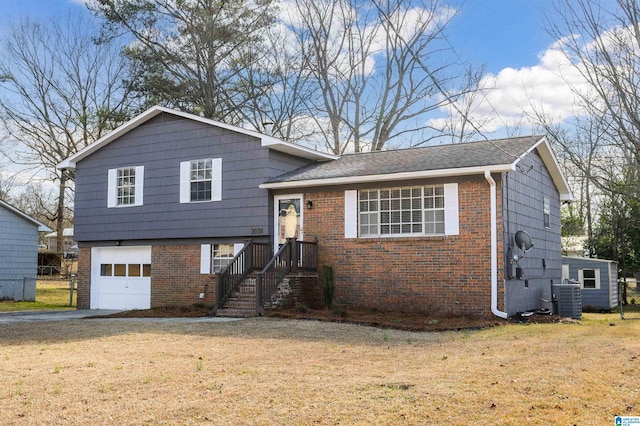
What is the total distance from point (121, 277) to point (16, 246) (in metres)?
10.1

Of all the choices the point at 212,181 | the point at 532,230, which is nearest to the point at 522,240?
the point at 532,230

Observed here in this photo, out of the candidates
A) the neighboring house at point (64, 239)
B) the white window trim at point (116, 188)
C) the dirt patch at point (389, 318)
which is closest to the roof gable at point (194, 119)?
the white window trim at point (116, 188)

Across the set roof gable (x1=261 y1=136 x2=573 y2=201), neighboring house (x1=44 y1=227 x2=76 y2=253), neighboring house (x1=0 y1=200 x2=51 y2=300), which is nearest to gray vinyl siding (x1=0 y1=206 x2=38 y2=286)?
neighboring house (x1=0 y1=200 x2=51 y2=300)

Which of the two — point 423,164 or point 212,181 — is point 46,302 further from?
point 423,164

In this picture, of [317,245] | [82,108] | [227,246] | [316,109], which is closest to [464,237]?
[317,245]

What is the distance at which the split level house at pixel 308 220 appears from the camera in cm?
1566

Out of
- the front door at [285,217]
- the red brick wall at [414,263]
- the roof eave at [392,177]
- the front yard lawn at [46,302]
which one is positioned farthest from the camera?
the front yard lawn at [46,302]

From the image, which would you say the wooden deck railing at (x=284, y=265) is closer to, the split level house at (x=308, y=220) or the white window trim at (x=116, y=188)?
the split level house at (x=308, y=220)

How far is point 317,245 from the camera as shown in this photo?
17.6m

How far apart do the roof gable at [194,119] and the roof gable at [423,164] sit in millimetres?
477

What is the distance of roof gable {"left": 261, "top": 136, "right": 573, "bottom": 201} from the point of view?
1549 cm

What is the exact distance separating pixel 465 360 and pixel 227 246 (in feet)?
36.2

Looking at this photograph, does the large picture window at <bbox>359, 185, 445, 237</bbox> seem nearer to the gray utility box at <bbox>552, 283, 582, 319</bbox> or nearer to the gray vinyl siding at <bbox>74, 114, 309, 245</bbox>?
the gray vinyl siding at <bbox>74, 114, 309, 245</bbox>

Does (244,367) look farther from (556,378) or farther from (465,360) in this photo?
(556,378)
